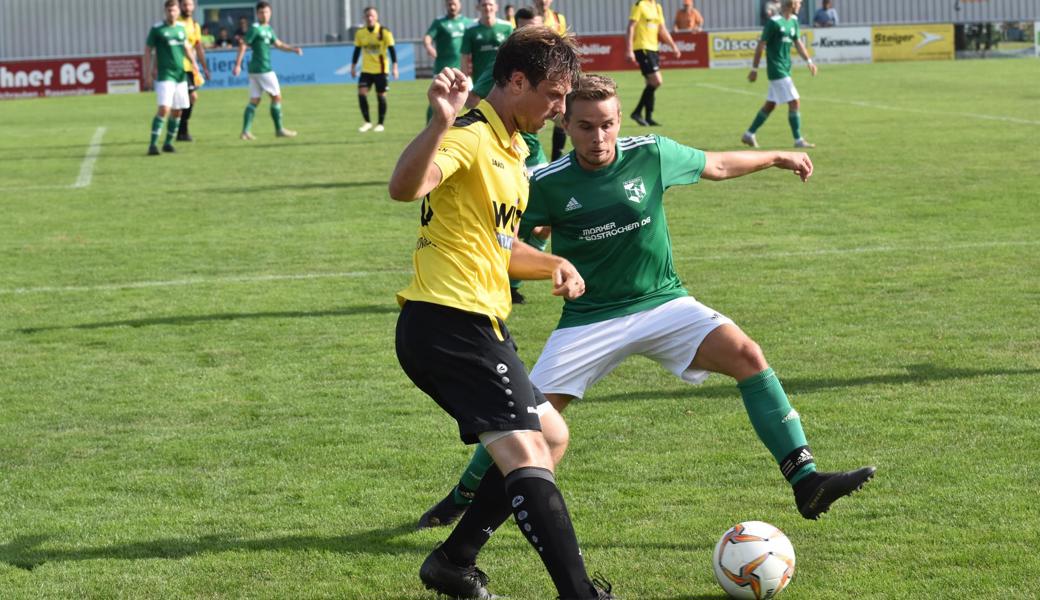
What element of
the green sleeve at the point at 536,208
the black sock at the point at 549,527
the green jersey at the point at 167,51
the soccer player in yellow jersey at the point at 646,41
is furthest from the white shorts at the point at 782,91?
the black sock at the point at 549,527

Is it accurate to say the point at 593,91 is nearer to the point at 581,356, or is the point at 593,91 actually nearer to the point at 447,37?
the point at 581,356

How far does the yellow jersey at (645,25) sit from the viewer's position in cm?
2262

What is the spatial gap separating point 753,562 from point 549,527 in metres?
0.79

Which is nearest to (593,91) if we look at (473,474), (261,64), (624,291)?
(624,291)

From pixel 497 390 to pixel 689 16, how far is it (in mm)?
39467

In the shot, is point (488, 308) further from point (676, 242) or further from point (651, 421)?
point (676, 242)

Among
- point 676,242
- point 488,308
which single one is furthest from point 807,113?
point 488,308

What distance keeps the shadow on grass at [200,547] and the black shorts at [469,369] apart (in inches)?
44.1

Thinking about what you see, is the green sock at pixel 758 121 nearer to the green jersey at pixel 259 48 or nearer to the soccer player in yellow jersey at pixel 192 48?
the green jersey at pixel 259 48

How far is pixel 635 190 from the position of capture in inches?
206

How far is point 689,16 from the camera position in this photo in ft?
138

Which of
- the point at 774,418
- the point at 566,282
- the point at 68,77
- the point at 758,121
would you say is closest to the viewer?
the point at 566,282

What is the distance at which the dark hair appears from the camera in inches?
159

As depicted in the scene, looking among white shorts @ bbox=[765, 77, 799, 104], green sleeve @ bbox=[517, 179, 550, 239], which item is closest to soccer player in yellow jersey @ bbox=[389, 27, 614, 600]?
green sleeve @ bbox=[517, 179, 550, 239]
